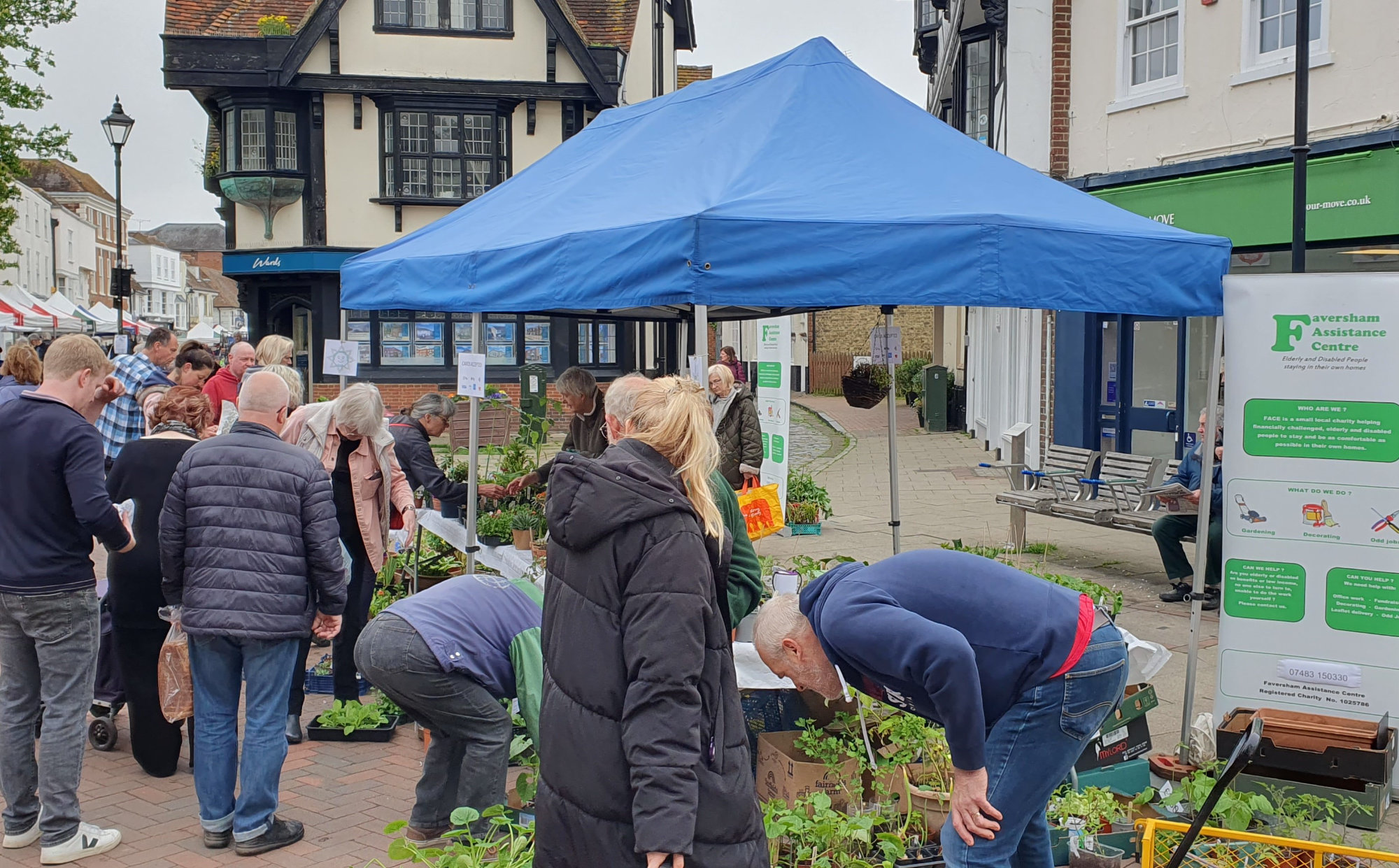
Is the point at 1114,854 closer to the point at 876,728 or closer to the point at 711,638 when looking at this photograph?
the point at 876,728

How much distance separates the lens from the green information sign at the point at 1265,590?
5031mm

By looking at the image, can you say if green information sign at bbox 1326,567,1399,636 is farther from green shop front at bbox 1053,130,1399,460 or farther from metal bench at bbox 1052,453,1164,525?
green shop front at bbox 1053,130,1399,460

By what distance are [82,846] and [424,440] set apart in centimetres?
305

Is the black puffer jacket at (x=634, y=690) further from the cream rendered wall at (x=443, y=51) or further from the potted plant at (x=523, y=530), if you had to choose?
the cream rendered wall at (x=443, y=51)

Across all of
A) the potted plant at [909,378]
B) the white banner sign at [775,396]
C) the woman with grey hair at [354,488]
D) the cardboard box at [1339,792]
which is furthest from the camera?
the potted plant at [909,378]

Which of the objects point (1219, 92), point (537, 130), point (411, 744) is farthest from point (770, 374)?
point (537, 130)

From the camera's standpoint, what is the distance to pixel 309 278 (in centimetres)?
2442

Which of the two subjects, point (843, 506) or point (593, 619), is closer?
point (593, 619)

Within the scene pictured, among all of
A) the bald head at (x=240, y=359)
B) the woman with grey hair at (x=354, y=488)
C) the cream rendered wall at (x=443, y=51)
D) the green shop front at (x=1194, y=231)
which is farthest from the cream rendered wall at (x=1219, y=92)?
the cream rendered wall at (x=443, y=51)

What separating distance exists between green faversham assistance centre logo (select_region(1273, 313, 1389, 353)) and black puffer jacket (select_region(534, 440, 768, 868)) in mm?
3296

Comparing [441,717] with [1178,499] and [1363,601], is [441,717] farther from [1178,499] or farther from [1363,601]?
[1178,499]

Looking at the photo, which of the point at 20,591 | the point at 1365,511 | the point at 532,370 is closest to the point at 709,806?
the point at 20,591

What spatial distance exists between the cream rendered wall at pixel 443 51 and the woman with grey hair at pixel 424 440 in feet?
61.6

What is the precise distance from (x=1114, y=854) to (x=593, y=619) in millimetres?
2546
